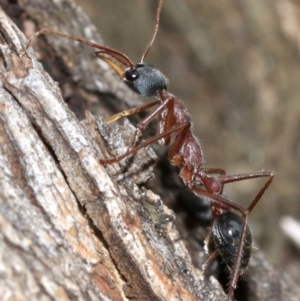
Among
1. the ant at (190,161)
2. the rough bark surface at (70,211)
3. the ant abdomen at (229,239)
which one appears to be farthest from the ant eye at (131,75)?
the ant abdomen at (229,239)

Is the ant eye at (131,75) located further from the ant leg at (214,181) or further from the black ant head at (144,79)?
the ant leg at (214,181)

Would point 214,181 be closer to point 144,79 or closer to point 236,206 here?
point 236,206

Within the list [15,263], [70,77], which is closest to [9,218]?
[15,263]

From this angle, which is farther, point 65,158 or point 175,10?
point 175,10

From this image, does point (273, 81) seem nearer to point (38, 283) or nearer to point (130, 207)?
point (130, 207)

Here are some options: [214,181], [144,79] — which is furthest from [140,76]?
[214,181]

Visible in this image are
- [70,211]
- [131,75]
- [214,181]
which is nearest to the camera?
[70,211]

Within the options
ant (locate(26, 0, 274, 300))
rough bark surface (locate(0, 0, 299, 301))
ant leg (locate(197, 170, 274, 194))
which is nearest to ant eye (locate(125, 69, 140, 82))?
ant (locate(26, 0, 274, 300))
